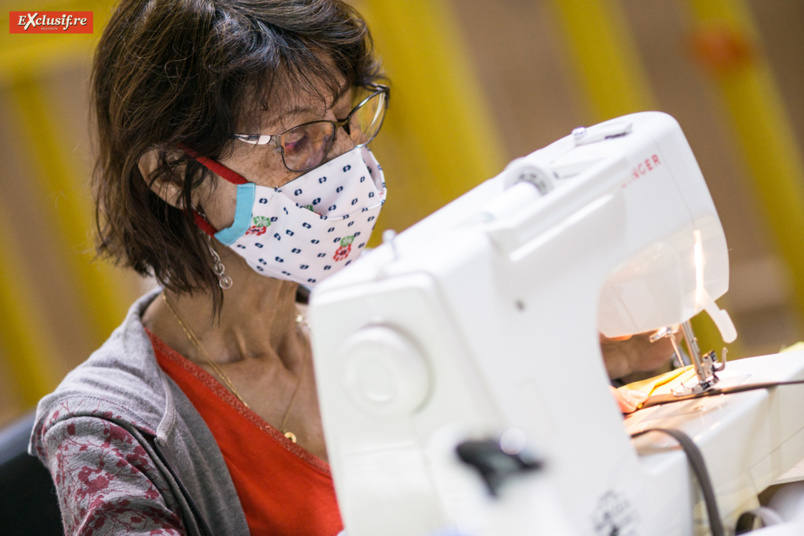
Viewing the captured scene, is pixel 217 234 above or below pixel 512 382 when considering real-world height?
above

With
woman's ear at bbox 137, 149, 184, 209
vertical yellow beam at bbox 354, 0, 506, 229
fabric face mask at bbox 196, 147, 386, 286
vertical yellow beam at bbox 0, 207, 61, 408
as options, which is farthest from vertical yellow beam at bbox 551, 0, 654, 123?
vertical yellow beam at bbox 0, 207, 61, 408

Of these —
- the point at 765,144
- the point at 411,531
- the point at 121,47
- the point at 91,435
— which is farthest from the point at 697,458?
the point at 765,144

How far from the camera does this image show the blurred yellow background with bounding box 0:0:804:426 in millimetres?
2895

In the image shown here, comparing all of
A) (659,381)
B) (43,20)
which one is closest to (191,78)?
(659,381)

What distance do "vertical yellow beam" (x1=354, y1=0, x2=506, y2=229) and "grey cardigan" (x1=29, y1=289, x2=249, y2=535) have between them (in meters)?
2.19

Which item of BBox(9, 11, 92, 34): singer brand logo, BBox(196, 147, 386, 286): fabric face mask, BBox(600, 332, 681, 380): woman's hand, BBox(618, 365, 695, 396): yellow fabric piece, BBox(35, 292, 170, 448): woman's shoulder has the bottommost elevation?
BBox(618, 365, 695, 396): yellow fabric piece

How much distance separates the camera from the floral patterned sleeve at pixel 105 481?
986 millimetres

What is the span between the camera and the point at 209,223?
128 cm

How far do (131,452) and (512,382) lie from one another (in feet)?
2.18

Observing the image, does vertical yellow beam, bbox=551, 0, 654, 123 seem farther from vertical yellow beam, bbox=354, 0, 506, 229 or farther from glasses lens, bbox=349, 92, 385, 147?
glasses lens, bbox=349, 92, 385, 147

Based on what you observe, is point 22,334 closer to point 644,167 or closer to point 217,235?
point 217,235

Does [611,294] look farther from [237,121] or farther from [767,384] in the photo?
[237,121]

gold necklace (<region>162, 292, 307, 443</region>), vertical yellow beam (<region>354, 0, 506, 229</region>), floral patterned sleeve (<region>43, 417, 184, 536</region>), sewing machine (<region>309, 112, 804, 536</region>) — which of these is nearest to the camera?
sewing machine (<region>309, 112, 804, 536</region>)

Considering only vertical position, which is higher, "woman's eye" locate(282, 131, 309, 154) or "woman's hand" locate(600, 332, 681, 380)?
"woman's eye" locate(282, 131, 309, 154)
